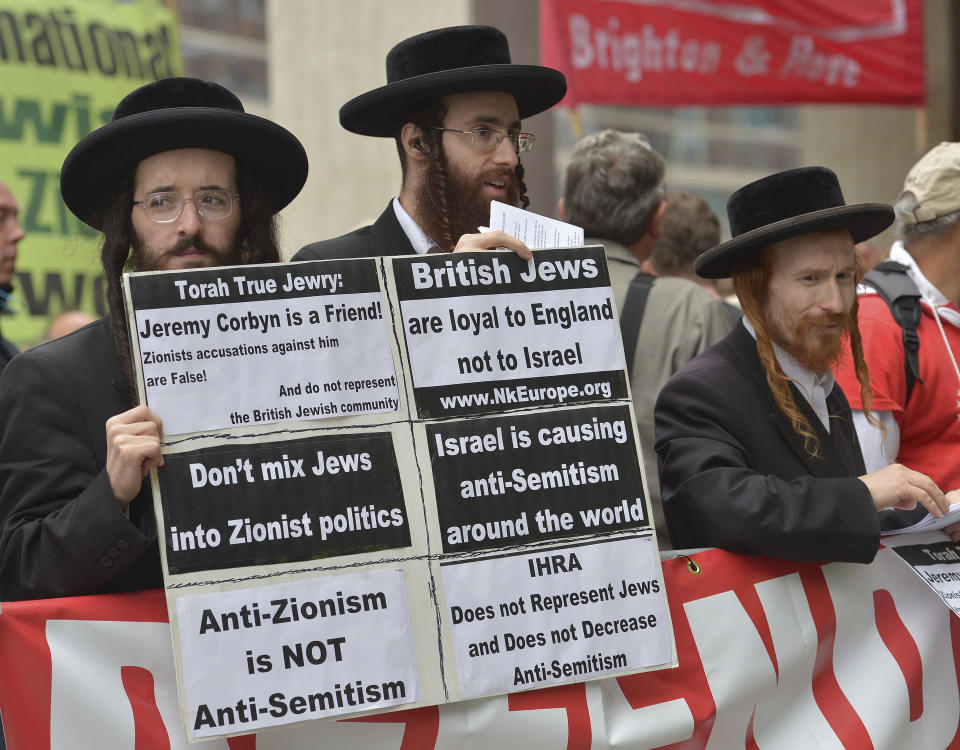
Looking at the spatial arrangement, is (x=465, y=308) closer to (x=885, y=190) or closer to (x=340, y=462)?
(x=340, y=462)

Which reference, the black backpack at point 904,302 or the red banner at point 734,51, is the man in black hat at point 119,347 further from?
the red banner at point 734,51

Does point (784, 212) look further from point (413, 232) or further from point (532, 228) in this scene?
point (413, 232)

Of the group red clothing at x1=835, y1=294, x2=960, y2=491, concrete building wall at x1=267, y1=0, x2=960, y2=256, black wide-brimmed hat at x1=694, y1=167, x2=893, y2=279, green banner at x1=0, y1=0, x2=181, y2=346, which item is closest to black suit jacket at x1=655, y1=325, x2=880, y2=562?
black wide-brimmed hat at x1=694, y1=167, x2=893, y2=279

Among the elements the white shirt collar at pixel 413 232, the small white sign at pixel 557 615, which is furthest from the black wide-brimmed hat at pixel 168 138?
the small white sign at pixel 557 615

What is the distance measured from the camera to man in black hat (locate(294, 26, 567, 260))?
11.2ft

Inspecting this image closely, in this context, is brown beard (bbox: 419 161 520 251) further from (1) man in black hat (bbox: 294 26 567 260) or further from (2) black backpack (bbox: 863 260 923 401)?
(2) black backpack (bbox: 863 260 923 401)

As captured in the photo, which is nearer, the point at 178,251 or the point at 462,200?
the point at 178,251

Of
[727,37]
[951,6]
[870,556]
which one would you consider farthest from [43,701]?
[951,6]

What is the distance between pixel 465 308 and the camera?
2725 mm

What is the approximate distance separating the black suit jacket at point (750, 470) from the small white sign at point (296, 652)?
90cm

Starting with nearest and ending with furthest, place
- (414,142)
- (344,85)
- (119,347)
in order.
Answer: (119,347) → (414,142) → (344,85)

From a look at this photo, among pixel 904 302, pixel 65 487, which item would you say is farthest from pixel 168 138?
pixel 904 302

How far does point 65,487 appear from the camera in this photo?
2541 millimetres

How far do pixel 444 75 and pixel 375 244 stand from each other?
20.3 inches
